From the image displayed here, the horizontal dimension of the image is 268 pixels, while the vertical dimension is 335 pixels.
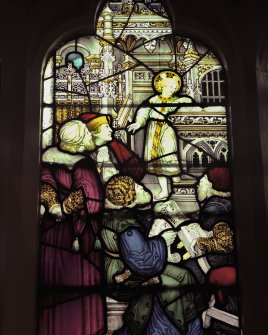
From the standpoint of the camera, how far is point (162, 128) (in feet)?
20.4

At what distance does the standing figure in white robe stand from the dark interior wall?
423 mm

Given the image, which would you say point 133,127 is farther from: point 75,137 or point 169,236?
point 169,236

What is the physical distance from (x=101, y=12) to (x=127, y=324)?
251cm

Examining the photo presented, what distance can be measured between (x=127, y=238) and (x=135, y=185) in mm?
405

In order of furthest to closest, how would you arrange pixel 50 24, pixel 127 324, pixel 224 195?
pixel 50 24, pixel 224 195, pixel 127 324

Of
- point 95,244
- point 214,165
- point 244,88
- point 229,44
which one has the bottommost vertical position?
point 95,244

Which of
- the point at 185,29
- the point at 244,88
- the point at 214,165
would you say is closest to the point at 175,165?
the point at 214,165

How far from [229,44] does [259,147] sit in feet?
3.01

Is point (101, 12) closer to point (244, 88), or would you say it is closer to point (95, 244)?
point (244, 88)

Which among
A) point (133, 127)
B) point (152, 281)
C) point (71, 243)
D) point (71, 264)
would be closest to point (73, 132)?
point (133, 127)

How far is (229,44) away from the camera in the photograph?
632cm

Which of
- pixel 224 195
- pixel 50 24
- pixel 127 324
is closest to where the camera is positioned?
pixel 127 324

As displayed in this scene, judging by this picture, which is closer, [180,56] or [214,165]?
[214,165]

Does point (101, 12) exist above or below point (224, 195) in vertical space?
above
